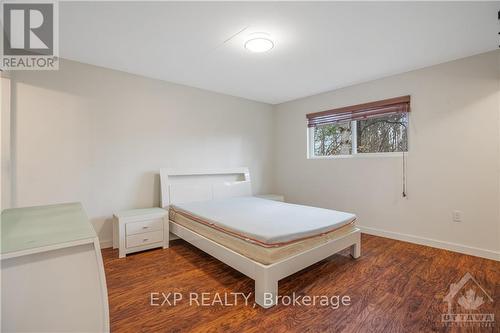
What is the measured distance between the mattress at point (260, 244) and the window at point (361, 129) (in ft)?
5.22

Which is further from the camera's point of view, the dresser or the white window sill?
the white window sill

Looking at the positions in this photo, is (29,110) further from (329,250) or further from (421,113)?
(421,113)

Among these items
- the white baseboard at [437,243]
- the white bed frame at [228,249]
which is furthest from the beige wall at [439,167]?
the white bed frame at [228,249]

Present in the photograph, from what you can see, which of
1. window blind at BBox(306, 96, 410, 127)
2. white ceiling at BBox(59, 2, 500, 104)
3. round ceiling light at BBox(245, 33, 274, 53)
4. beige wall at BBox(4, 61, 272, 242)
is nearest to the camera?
white ceiling at BBox(59, 2, 500, 104)

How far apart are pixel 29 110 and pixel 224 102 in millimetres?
2645

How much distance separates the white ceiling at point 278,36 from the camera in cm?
187

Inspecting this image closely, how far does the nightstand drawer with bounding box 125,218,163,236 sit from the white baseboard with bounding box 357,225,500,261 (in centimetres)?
308

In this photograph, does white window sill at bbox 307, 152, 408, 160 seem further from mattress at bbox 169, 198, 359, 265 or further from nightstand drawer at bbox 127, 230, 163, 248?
nightstand drawer at bbox 127, 230, 163, 248

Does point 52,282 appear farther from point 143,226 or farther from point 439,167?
point 439,167

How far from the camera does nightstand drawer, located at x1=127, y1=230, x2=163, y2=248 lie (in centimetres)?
273

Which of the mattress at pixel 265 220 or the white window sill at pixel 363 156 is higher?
the white window sill at pixel 363 156

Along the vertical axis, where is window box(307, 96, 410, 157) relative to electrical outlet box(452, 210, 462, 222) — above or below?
above

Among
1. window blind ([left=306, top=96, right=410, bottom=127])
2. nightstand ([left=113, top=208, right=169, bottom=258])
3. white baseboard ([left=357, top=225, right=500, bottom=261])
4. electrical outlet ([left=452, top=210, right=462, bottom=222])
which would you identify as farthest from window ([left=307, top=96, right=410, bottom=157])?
nightstand ([left=113, top=208, right=169, bottom=258])

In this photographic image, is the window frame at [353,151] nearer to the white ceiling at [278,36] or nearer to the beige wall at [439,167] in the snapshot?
the beige wall at [439,167]
